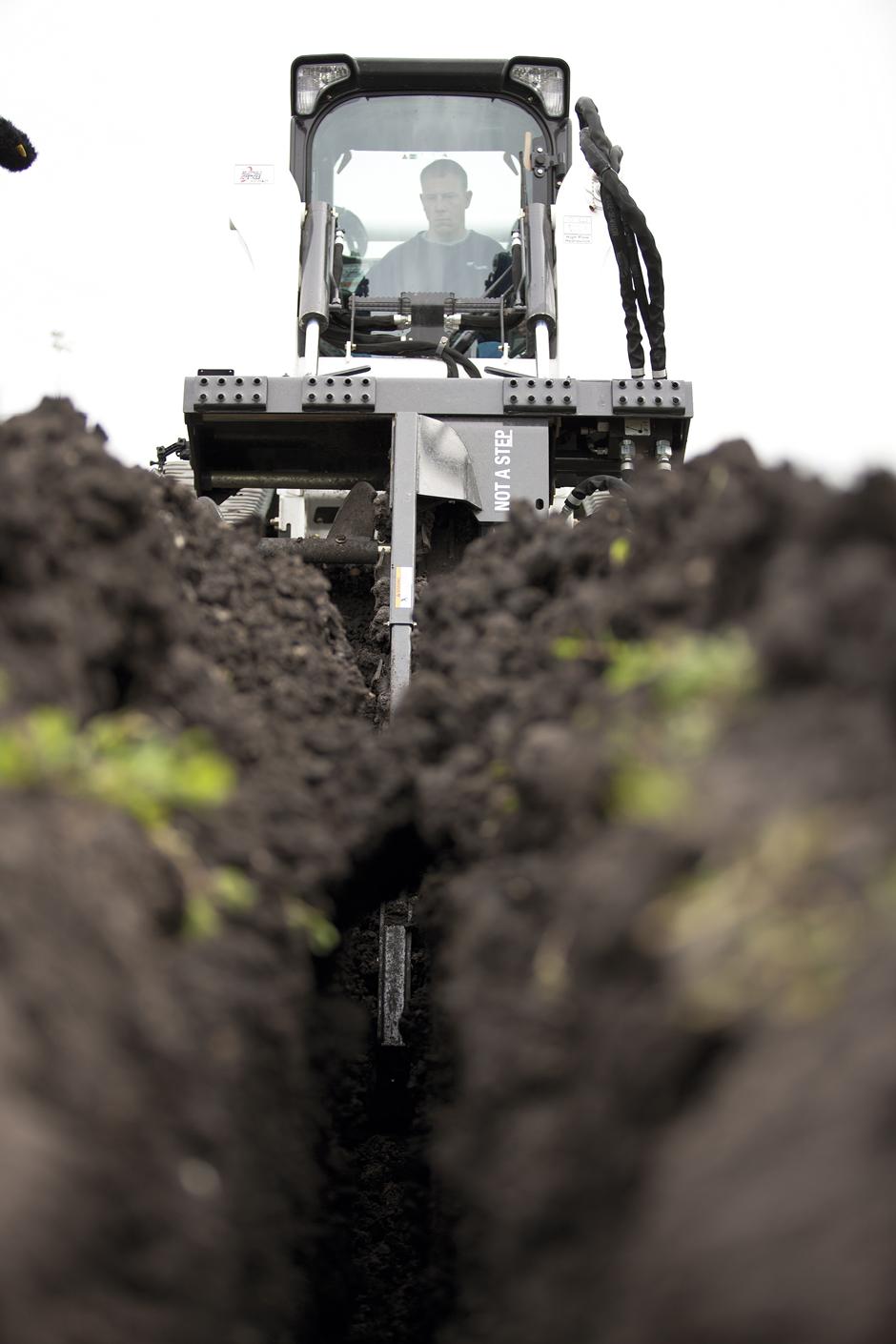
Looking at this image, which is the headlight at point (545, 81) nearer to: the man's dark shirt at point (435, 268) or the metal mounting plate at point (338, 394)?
the man's dark shirt at point (435, 268)

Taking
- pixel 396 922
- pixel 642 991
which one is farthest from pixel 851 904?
pixel 396 922

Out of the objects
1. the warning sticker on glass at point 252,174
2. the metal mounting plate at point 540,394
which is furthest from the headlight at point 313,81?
the metal mounting plate at point 540,394

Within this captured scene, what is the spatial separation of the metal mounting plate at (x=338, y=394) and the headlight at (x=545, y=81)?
2487 millimetres

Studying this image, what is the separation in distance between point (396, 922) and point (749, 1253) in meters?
2.50

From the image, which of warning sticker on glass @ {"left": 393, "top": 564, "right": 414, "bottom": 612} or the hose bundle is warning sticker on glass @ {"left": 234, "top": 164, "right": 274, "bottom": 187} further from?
warning sticker on glass @ {"left": 393, "top": 564, "right": 414, "bottom": 612}

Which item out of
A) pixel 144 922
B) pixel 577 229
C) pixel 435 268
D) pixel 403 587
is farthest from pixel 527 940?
pixel 435 268

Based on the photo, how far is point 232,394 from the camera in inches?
159

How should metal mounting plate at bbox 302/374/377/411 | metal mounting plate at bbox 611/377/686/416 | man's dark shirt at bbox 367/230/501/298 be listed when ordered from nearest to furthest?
metal mounting plate at bbox 302/374/377/411
metal mounting plate at bbox 611/377/686/416
man's dark shirt at bbox 367/230/501/298

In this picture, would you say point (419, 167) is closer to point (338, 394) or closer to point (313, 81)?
point (313, 81)

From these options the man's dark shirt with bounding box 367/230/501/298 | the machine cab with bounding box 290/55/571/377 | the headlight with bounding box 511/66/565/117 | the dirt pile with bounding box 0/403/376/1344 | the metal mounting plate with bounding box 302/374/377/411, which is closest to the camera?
the dirt pile with bounding box 0/403/376/1344

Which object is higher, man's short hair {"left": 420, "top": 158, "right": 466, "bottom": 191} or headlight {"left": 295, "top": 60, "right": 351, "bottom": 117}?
headlight {"left": 295, "top": 60, "right": 351, "bottom": 117}

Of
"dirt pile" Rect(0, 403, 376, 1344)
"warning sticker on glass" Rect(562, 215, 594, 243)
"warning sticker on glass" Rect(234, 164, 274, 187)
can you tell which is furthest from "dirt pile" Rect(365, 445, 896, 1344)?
"warning sticker on glass" Rect(234, 164, 274, 187)

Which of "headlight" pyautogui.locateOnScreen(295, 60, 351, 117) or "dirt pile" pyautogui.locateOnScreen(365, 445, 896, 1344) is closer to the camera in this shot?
"dirt pile" pyautogui.locateOnScreen(365, 445, 896, 1344)

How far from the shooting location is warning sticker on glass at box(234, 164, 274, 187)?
518cm
